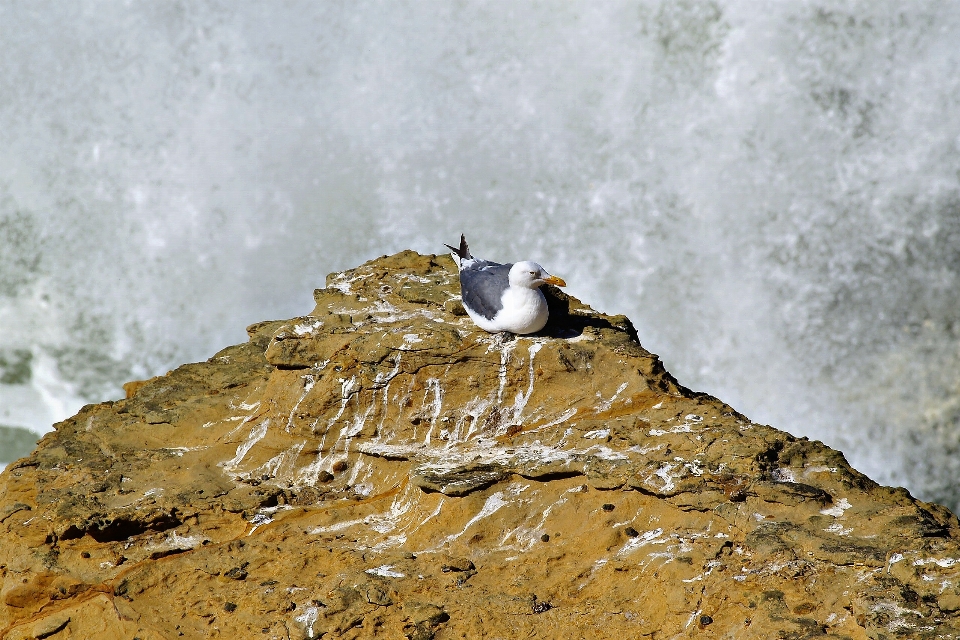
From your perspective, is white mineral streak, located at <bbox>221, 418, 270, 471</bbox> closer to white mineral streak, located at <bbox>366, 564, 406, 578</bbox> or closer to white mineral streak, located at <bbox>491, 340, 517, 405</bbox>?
white mineral streak, located at <bbox>491, 340, 517, 405</bbox>

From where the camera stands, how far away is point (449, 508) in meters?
7.69

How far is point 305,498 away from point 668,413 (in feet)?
10.4

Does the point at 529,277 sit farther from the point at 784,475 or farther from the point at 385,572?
the point at 385,572

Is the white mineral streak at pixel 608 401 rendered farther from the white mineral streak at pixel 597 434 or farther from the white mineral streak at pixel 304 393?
the white mineral streak at pixel 304 393

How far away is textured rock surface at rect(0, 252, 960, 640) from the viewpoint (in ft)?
21.5

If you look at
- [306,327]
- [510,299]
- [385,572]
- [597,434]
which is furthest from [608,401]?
[306,327]

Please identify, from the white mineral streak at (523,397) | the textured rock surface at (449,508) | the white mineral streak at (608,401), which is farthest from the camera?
the white mineral streak at (523,397)

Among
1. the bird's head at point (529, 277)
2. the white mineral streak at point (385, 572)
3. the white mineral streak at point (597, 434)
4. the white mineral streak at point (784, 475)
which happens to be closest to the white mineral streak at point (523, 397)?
the bird's head at point (529, 277)

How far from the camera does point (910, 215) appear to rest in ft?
63.3

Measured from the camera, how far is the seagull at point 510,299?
9062 mm

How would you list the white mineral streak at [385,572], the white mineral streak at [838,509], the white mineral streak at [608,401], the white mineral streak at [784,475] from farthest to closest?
the white mineral streak at [608,401], the white mineral streak at [784,475], the white mineral streak at [385,572], the white mineral streak at [838,509]

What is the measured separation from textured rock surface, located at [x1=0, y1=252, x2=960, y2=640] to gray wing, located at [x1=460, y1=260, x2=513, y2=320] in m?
0.28

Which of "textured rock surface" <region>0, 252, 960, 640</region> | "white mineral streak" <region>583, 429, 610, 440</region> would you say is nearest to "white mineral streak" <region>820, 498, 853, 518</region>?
"textured rock surface" <region>0, 252, 960, 640</region>

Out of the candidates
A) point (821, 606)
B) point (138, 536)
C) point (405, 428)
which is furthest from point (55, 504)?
point (821, 606)
